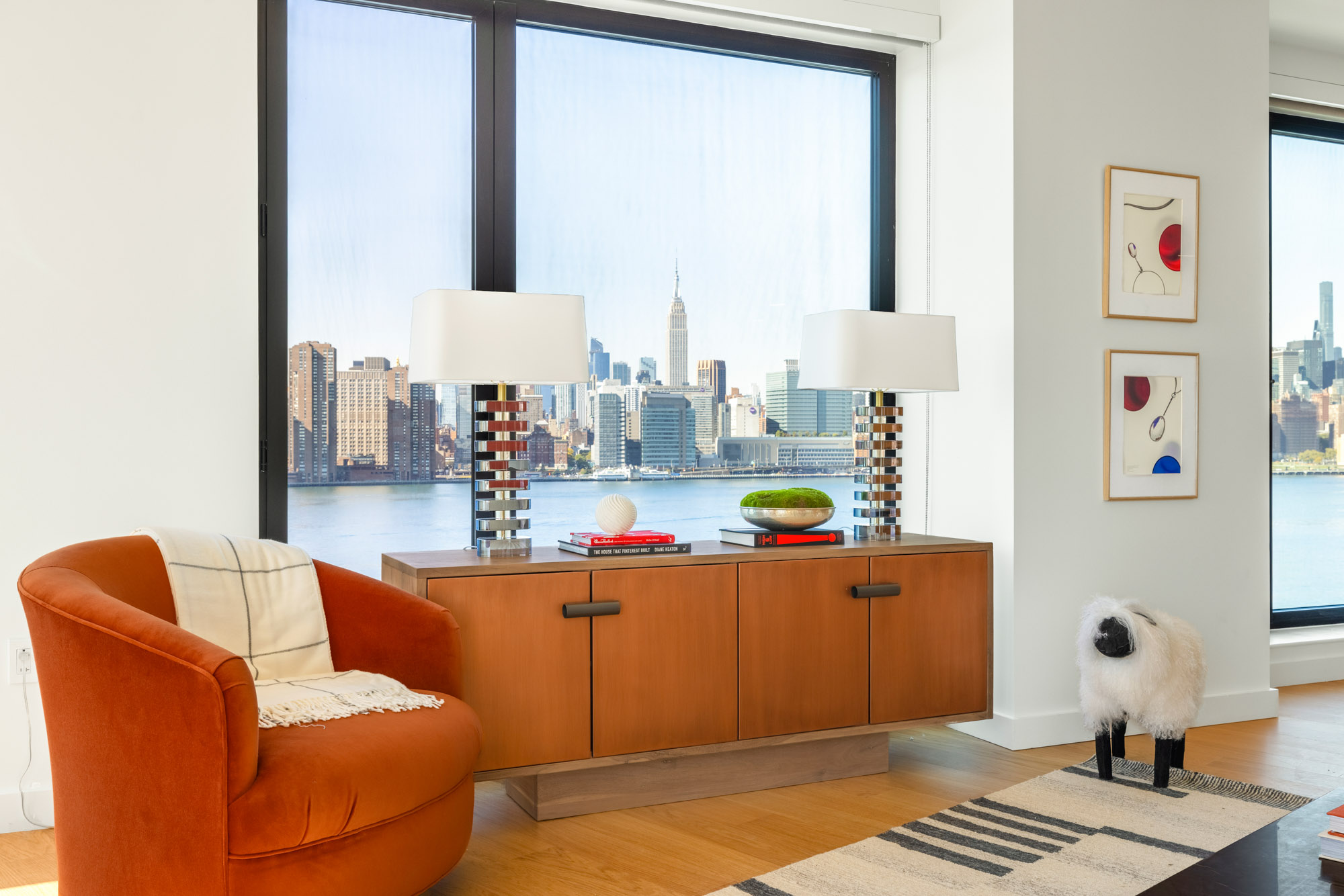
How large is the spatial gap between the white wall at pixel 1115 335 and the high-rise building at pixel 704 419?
2.82 feet

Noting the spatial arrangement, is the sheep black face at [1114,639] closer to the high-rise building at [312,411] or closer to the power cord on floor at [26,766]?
the high-rise building at [312,411]

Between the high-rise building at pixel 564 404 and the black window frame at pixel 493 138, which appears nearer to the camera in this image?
the black window frame at pixel 493 138

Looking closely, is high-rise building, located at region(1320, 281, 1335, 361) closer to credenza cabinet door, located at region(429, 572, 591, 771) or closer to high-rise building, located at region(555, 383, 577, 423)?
high-rise building, located at region(555, 383, 577, 423)

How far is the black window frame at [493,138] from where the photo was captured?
312 centimetres

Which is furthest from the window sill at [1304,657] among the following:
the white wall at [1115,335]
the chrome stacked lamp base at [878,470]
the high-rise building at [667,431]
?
the high-rise building at [667,431]

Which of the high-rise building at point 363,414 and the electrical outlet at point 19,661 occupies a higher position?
the high-rise building at point 363,414

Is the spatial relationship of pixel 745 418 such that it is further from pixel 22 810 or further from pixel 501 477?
pixel 22 810

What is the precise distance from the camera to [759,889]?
2.31m

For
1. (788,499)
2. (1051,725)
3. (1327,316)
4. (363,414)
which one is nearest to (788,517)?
(788,499)

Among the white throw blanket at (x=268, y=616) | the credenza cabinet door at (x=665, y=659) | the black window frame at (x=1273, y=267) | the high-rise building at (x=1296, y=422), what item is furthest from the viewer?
the high-rise building at (x=1296, y=422)

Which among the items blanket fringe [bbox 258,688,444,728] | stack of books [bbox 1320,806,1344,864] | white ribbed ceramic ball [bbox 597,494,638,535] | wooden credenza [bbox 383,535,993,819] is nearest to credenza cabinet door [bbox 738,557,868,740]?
wooden credenza [bbox 383,535,993,819]

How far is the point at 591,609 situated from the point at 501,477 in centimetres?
47

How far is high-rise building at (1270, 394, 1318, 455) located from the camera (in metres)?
4.75

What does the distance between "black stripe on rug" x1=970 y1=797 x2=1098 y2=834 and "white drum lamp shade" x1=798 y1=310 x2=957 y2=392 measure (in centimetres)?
126
